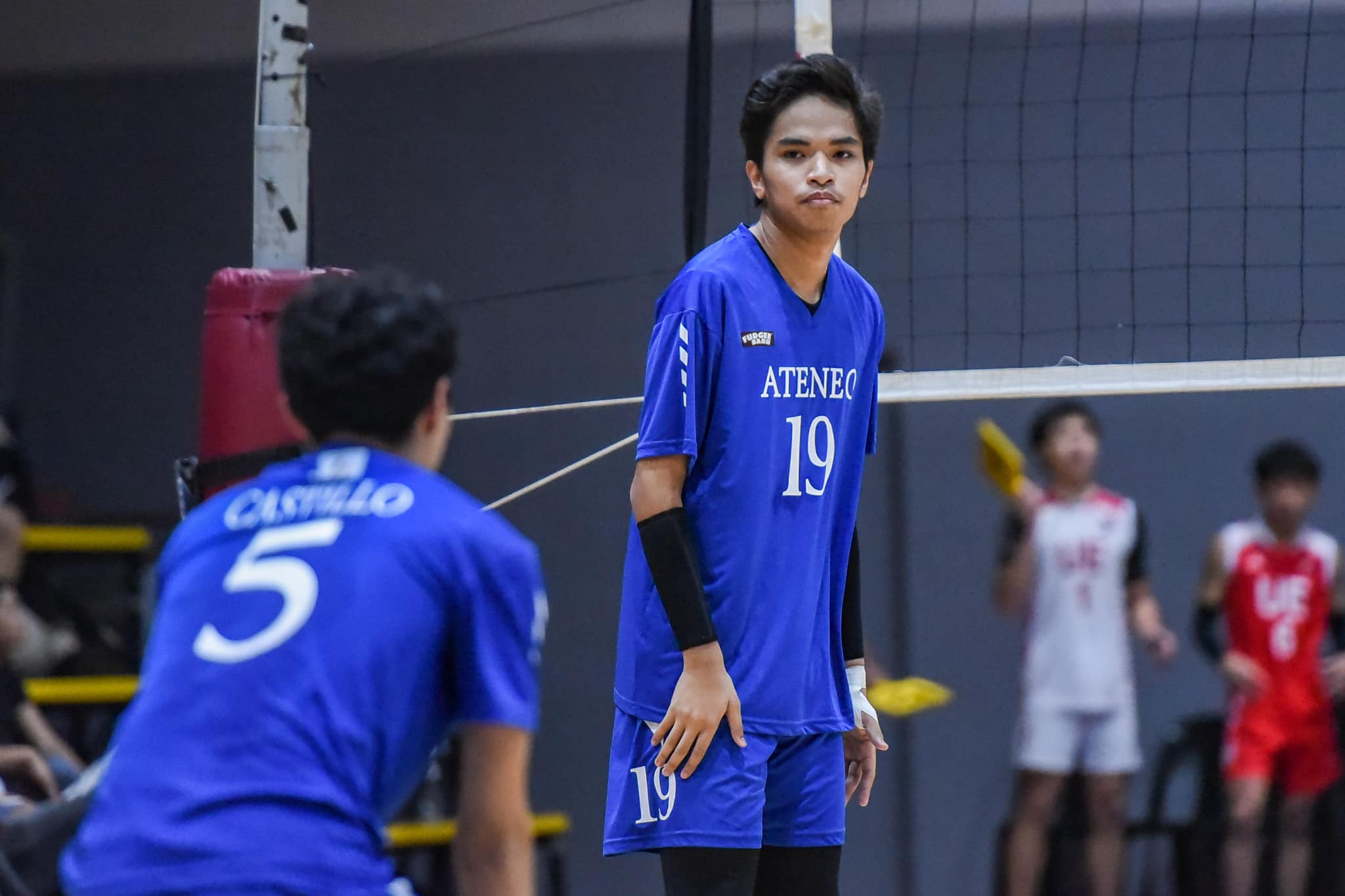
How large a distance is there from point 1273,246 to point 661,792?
402 centimetres

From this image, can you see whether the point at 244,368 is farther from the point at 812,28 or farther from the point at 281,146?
the point at 812,28

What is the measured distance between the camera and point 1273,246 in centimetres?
579

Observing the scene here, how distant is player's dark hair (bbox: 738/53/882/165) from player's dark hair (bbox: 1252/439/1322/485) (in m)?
3.05

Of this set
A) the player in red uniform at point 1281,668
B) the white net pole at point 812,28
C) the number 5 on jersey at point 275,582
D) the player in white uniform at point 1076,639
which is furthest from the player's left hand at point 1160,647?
the number 5 on jersey at point 275,582

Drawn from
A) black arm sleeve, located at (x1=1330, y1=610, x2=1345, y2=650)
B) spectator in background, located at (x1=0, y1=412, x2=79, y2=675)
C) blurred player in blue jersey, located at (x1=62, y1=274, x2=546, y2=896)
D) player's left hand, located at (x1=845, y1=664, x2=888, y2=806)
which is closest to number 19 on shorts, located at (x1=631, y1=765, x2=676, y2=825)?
player's left hand, located at (x1=845, y1=664, x2=888, y2=806)

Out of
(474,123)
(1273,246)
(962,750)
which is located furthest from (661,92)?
(962,750)

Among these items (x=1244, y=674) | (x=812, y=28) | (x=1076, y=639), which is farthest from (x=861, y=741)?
(x=1244, y=674)

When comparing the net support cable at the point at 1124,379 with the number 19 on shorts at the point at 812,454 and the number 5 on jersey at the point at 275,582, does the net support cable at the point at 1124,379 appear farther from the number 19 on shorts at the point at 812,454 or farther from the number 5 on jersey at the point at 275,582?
the number 5 on jersey at the point at 275,582

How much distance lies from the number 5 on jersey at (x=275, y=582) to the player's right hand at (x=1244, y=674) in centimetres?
422

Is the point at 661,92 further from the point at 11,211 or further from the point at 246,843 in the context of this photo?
the point at 246,843

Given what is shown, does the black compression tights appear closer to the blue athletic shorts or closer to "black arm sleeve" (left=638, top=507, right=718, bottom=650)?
the blue athletic shorts

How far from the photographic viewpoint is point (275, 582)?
5.24 ft

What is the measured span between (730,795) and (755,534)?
1.26 ft

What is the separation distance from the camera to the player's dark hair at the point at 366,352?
168 cm
